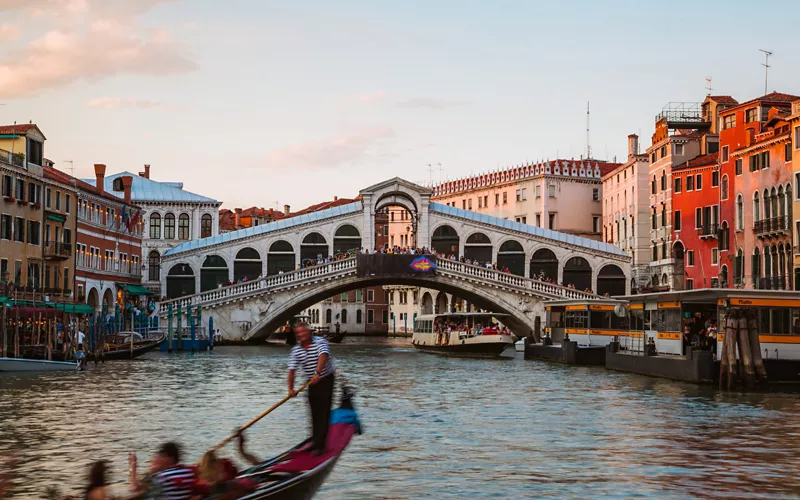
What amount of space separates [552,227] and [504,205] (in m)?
5.96

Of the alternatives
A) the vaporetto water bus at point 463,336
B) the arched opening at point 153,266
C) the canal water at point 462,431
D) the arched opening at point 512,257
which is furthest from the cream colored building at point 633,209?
the canal water at point 462,431

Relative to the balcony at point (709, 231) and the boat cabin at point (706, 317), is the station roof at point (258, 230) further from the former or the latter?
the boat cabin at point (706, 317)

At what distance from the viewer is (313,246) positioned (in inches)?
2255

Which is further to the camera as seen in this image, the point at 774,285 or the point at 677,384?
the point at 774,285

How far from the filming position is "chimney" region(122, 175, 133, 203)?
56850 mm

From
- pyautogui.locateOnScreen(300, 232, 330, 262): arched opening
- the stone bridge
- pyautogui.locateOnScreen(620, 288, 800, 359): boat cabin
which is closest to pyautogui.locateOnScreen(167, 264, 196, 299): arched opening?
the stone bridge

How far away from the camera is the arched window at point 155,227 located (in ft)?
203

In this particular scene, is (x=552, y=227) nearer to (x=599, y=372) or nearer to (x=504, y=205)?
(x=504, y=205)

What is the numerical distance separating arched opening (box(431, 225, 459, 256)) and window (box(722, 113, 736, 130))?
558 inches

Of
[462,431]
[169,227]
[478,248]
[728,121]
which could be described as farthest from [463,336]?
[462,431]

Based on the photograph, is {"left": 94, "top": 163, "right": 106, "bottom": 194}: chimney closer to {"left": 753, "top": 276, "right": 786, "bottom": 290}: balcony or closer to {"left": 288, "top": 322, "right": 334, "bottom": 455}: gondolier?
{"left": 753, "top": 276, "right": 786, "bottom": 290}: balcony

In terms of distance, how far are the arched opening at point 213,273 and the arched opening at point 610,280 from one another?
17.3 metres

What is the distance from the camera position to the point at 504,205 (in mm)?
75688

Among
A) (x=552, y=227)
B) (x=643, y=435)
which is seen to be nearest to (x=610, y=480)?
(x=643, y=435)
